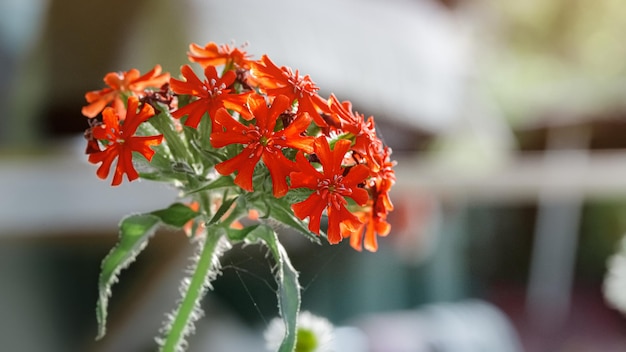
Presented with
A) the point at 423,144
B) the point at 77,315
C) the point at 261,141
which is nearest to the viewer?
the point at 261,141

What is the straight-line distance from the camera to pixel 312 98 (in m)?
0.23

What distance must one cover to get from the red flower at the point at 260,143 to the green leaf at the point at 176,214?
0.14 feet

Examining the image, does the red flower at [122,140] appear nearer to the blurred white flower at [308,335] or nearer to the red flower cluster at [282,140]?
the red flower cluster at [282,140]

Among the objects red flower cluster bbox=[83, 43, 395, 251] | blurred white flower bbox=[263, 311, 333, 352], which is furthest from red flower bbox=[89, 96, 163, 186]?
blurred white flower bbox=[263, 311, 333, 352]

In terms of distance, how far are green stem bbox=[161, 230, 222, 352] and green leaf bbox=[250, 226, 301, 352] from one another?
1 centimetres

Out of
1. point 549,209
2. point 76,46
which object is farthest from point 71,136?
point 549,209

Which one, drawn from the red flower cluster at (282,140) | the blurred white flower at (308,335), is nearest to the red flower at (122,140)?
the red flower cluster at (282,140)

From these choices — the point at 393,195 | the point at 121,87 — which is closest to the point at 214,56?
the point at 121,87

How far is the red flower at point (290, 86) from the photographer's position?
0.23m

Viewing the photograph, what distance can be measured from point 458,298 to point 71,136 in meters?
0.86

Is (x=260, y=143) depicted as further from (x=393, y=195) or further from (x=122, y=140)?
(x=393, y=195)

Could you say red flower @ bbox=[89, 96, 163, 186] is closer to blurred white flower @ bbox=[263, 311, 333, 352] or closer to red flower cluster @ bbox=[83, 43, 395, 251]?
red flower cluster @ bbox=[83, 43, 395, 251]

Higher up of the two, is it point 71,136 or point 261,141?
point 261,141

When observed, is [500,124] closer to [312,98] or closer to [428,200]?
[428,200]
